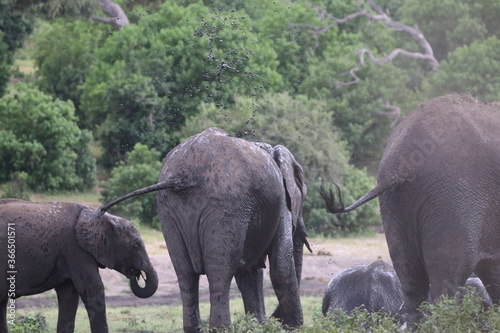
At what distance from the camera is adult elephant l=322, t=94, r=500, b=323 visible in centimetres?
570

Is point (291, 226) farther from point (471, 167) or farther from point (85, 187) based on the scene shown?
point (85, 187)

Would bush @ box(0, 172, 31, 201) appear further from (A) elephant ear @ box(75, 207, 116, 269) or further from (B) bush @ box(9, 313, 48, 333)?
(A) elephant ear @ box(75, 207, 116, 269)

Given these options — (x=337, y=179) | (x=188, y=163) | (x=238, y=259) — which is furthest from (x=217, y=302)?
(x=337, y=179)

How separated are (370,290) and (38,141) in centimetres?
1386

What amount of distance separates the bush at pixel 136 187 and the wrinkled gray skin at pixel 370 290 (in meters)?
10.4

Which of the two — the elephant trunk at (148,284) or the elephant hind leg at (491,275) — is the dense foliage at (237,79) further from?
the elephant hind leg at (491,275)

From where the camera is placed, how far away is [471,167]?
5723mm

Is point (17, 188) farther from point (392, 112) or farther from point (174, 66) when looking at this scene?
point (392, 112)

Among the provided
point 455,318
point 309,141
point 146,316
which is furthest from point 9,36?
point 455,318

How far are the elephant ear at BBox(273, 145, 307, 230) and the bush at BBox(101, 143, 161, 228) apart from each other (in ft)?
35.0

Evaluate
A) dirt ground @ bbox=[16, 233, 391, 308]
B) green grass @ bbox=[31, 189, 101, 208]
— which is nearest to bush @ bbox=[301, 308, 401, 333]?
dirt ground @ bbox=[16, 233, 391, 308]

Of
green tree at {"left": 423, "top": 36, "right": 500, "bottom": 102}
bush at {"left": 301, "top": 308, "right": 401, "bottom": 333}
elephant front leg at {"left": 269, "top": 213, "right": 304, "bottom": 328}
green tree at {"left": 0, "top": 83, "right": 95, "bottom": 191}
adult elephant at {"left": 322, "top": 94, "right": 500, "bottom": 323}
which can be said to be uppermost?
green tree at {"left": 423, "top": 36, "right": 500, "bottom": 102}

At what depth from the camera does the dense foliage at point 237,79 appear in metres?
18.8

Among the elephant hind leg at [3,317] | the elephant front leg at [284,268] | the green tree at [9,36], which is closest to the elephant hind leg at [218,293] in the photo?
the elephant front leg at [284,268]
